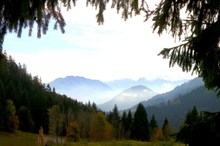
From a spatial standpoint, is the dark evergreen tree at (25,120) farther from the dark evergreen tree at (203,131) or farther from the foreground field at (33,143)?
the dark evergreen tree at (203,131)

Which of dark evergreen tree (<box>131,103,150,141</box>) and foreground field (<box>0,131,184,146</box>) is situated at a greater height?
dark evergreen tree (<box>131,103,150,141</box>)

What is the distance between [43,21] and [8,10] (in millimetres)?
490

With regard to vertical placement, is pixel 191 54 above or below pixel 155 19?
below

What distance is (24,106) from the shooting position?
4063 inches

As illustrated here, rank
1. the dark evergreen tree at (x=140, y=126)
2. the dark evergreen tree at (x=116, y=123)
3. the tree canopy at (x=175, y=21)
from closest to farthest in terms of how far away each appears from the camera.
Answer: the tree canopy at (x=175, y=21), the dark evergreen tree at (x=140, y=126), the dark evergreen tree at (x=116, y=123)

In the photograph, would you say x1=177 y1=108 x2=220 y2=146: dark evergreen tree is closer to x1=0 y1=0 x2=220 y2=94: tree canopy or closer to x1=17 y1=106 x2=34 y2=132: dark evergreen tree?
x1=0 y1=0 x2=220 y2=94: tree canopy

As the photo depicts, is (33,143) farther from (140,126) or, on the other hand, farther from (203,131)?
(203,131)

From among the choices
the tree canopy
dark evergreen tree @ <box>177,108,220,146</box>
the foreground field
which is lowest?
the foreground field

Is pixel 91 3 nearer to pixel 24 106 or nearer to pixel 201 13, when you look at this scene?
pixel 201 13

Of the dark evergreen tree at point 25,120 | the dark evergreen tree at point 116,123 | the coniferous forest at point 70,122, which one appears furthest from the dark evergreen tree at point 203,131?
the dark evergreen tree at point 25,120

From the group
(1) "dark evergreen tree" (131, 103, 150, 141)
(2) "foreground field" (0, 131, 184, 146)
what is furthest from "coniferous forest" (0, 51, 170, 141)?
(2) "foreground field" (0, 131, 184, 146)

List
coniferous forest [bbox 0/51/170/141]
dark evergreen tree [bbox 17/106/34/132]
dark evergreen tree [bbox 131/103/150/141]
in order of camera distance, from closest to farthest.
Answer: coniferous forest [bbox 0/51/170/141] < dark evergreen tree [bbox 131/103/150/141] < dark evergreen tree [bbox 17/106/34/132]

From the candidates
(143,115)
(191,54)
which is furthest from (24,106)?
(191,54)

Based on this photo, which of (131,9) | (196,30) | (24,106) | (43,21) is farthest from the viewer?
(24,106)
